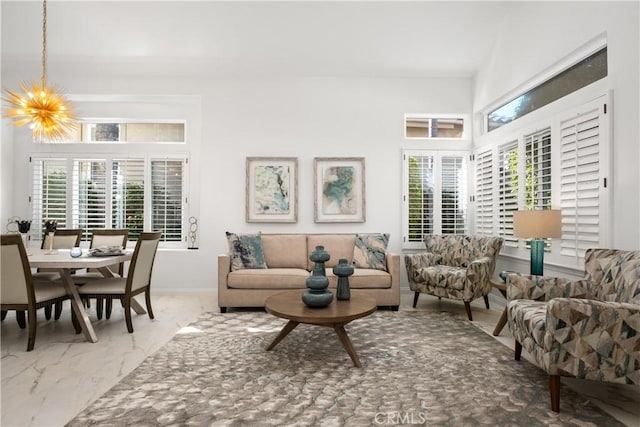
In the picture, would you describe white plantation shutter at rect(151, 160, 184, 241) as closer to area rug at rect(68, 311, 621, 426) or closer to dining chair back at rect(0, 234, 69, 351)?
dining chair back at rect(0, 234, 69, 351)

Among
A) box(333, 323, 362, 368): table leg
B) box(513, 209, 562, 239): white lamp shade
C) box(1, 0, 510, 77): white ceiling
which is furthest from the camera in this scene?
box(1, 0, 510, 77): white ceiling

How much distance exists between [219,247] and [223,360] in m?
2.80

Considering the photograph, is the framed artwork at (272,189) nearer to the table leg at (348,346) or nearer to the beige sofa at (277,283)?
the beige sofa at (277,283)

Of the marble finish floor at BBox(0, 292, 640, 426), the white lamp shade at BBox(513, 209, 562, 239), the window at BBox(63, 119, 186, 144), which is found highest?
the window at BBox(63, 119, 186, 144)

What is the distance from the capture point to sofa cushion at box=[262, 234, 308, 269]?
4883 mm

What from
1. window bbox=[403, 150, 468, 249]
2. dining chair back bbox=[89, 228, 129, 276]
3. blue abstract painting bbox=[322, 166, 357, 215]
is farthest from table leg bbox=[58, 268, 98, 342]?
window bbox=[403, 150, 468, 249]

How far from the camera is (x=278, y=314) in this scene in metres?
2.78

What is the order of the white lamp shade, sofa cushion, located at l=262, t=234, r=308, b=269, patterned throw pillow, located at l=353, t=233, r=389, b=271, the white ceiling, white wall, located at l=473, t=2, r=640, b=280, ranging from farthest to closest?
sofa cushion, located at l=262, t=234, r=308, b=269
patterned throw pillow, located at l=353, t=233, r=389, b=271
the white ceiling
the white lamp shade
white wall, located at l=473, t=2, r=640, b=280

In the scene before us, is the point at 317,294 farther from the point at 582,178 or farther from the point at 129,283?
the point at 582,178

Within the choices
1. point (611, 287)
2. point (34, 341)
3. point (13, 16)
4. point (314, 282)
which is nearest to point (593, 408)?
point (611, 287)

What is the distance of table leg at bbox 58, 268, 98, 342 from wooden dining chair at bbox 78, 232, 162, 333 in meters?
0.12

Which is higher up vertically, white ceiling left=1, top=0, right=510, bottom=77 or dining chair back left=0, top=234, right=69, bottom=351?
white ceiling left=1, top=0, right=510, bottom=77

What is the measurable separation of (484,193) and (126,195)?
5.41 metres

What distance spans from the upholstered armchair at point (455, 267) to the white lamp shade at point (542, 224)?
2.54 feet
